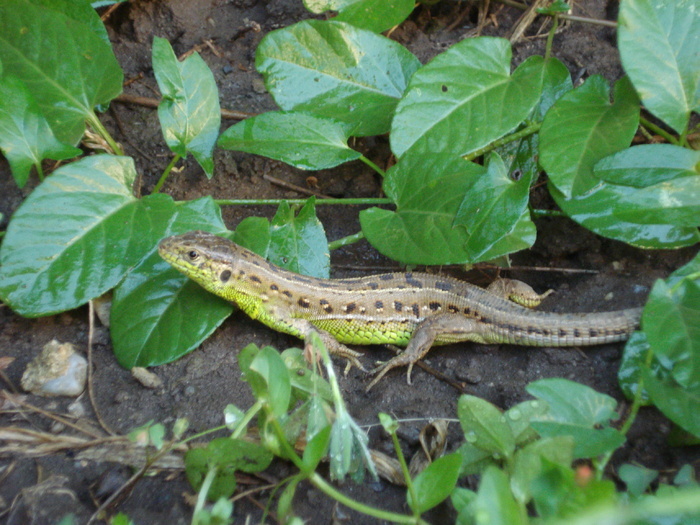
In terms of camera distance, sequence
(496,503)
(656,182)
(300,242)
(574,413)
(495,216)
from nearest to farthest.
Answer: (496,503) → (574,413) → (656,182) → (495,216) → (300,242)

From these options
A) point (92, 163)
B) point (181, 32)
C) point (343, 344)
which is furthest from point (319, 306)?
point (181, 32)

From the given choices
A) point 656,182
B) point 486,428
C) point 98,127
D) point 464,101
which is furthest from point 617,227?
point 98,127

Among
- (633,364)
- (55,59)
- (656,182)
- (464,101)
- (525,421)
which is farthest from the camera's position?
(55,59)

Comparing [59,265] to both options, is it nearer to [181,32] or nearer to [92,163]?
[92,163]

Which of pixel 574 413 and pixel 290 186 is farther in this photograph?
pixel 290 186

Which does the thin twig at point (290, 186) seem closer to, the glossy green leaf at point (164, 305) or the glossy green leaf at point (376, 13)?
the glossy green leaf at point (164, 305)

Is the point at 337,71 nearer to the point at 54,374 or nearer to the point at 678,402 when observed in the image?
the point at 54,374
